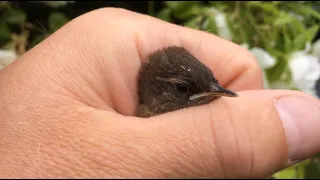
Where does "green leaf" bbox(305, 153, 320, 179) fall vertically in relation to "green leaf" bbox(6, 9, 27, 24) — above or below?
below

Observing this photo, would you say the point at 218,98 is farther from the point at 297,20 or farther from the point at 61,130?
the point at 297,20

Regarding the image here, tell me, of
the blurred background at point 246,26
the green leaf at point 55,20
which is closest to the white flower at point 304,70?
the blurred background at point 246,26

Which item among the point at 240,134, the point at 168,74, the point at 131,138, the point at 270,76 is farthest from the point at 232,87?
the point at 131,138

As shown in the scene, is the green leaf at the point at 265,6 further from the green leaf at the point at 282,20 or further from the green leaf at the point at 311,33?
the green leaf at the point at 311,33

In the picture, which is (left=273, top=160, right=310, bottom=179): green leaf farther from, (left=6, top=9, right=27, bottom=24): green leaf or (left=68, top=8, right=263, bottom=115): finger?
(left=6, top=9, right=27, bottom=24): green leaf

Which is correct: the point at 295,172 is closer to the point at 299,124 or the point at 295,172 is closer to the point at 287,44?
the point at 287,44

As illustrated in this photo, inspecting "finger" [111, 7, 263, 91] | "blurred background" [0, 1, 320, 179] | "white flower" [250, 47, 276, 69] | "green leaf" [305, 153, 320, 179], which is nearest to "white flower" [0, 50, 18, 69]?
"blurred background" [0, 1, 320, 179]
